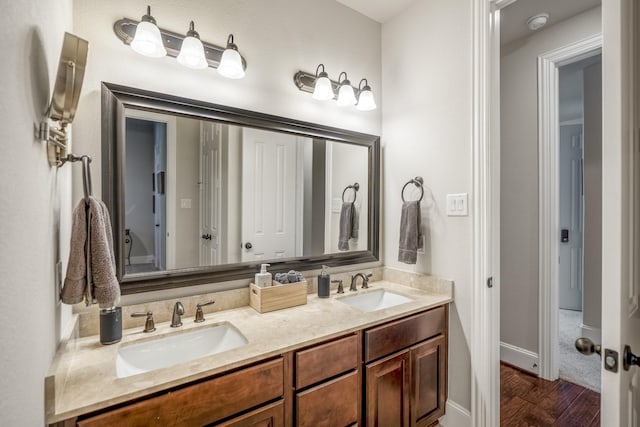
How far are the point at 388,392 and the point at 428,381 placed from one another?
337 mm

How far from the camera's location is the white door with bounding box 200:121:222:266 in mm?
1541

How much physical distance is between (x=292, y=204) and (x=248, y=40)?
919 mm

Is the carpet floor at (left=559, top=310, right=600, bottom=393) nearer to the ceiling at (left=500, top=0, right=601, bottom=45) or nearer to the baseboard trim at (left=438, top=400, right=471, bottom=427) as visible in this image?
the baseboard trim at (left=438, top=400, right=471, bottom=427)

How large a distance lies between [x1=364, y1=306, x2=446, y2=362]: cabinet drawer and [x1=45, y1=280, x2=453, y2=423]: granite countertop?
4 cm

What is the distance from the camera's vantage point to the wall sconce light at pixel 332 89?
6.00ft

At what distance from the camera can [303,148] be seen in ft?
6.22

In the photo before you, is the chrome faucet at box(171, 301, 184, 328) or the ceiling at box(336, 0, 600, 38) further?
the ceiling at box(336, 0, 600, 38)

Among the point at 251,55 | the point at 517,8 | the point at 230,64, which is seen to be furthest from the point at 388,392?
the point at 517,8

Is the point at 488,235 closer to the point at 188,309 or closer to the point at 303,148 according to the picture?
the point at 303,148

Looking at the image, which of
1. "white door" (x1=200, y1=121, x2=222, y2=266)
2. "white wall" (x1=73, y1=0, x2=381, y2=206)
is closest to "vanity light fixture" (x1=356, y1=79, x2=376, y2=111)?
"white wall" (x1=73, y1=0, x2=381, y2=206)

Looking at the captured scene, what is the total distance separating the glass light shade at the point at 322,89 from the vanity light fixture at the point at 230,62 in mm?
482

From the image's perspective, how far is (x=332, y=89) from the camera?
1917 mm

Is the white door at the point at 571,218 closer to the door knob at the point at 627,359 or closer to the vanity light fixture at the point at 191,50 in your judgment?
the door knob at the point at 627,359

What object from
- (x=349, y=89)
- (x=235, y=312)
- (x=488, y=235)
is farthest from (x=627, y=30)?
(x=235, y=312)
